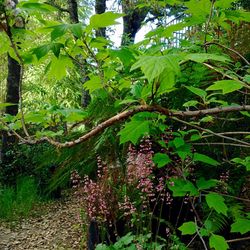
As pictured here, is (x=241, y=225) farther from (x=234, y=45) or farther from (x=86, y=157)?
(x=86, y=157)

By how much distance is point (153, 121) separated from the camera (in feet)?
3.66

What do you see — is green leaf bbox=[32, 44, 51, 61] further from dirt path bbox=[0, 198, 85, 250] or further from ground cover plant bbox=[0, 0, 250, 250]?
dirt path bbox=[0, 198, 85, 250]

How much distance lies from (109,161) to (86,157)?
22 centimetres

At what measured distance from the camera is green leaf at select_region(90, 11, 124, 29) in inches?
31.7

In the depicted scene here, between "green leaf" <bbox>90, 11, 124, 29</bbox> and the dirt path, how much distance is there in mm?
2937

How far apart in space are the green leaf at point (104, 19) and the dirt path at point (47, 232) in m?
2.94

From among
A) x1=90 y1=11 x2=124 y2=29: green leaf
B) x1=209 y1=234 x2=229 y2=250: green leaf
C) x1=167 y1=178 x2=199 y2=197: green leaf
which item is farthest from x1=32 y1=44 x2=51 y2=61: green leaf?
x1=209 y1=234 x2=229 y2=250: green leaf

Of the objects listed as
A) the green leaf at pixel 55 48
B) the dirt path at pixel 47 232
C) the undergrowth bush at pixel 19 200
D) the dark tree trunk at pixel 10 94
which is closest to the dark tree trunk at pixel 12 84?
the dark tree trunk at pixel 10 94

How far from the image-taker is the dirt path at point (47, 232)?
373 centimetres

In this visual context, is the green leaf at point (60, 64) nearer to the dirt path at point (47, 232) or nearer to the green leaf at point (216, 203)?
the green leaf at point (216, 203)

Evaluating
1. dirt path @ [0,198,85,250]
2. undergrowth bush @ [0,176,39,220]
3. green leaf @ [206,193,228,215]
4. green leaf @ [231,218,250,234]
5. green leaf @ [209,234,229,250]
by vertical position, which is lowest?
dirt path @ [0,198,85,250]

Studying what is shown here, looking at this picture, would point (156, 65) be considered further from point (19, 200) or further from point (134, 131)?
point (19, 200)

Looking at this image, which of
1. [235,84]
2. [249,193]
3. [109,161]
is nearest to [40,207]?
[109,161]

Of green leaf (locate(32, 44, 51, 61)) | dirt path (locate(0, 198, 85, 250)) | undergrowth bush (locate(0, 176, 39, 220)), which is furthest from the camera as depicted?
undergrowth bush (locate(0, 176, 39, 220))
